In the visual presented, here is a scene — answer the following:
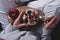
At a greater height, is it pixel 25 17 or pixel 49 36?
pixel 25 17

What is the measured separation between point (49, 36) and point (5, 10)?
0.47 meters

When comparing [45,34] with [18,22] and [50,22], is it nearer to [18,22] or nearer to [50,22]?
[50,22]

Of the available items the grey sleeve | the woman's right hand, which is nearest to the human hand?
the grey sleeve

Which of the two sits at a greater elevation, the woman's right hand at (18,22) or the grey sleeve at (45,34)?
the woman's right hand at (18,22)

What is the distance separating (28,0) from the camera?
1.45m

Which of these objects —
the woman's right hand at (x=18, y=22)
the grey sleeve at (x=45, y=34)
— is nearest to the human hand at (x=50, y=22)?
the grey sleeve at (x=45, y=34)

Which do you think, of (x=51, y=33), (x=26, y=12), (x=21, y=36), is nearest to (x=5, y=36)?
(x=21, y=36)

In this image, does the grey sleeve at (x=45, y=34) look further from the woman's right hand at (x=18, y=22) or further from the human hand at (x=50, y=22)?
the woman's right hand at (x=18, y=22)

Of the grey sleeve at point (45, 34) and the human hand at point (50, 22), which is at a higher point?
the human hand at point (50, 22)

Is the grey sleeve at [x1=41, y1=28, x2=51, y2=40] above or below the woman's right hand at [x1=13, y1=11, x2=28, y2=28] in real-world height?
→ below

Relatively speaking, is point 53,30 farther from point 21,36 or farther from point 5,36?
point 5,36

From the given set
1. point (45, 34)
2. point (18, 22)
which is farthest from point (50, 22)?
point (18, 22)

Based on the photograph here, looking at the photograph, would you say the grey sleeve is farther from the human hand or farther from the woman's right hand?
the woman's right hand

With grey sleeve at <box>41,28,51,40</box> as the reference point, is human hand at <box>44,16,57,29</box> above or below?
above
